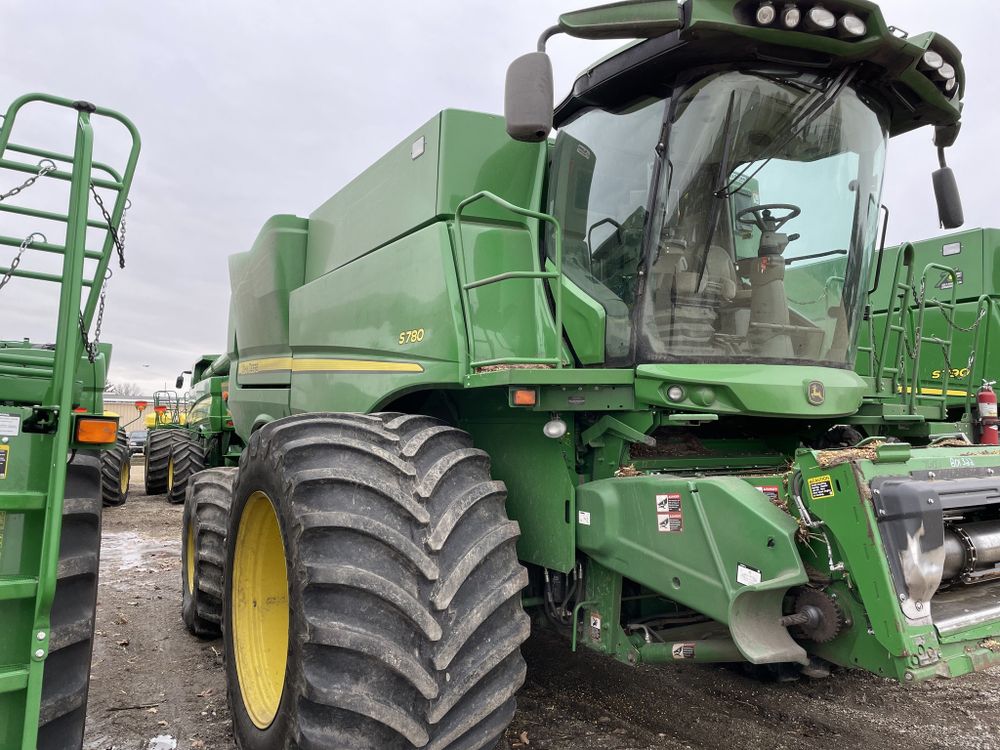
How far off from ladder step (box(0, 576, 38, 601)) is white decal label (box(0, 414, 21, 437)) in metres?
0.44

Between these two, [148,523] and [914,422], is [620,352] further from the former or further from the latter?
[148,523]

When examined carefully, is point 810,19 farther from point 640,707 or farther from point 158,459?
point 158,459

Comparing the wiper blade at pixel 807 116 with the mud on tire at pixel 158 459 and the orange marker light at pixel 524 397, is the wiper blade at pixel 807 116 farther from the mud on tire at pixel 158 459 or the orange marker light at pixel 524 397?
the mud on tire at pixel 158 459

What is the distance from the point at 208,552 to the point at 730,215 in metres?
3.57

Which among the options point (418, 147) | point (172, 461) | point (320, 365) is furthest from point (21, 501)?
point (172, 461)

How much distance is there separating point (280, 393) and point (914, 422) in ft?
12.5

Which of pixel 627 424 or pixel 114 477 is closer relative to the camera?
pixel 627 424

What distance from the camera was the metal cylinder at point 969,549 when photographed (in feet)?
8.41

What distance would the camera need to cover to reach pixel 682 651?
2.77m

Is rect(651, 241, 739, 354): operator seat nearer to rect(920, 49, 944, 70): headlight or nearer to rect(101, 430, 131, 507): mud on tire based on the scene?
rect(920, 49, 944, 70): headlight

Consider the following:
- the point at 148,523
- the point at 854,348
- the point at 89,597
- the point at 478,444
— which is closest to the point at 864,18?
the point at 854,348

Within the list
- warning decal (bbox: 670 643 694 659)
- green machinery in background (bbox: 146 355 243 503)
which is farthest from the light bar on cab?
green machinery in background (bbox: 146 355 243 503)

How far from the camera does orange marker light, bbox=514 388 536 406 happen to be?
9.02 feet

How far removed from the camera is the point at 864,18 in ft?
9.24
